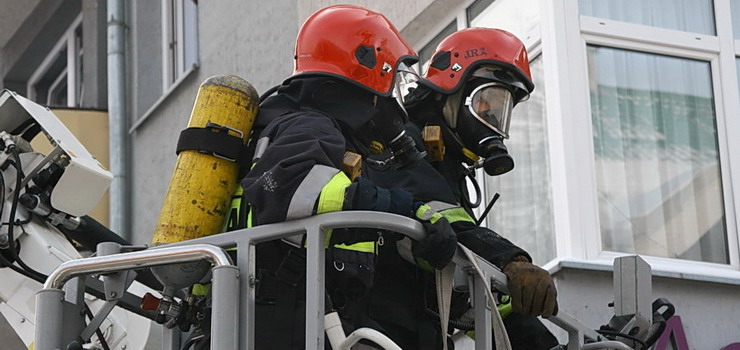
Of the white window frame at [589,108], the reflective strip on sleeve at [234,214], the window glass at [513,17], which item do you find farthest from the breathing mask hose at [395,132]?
the window glass at [513,17]

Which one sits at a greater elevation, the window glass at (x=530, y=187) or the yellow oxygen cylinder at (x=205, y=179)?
the window glass at (x=530, y=187)

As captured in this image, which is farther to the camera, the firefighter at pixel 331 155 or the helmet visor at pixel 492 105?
the helmet visor at pixel 492 105

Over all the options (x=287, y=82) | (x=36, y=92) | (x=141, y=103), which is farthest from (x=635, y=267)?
(x=36, y=92)

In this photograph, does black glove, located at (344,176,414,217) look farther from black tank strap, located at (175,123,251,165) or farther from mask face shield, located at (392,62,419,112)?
mask face shield, located at (392,62,419,112)

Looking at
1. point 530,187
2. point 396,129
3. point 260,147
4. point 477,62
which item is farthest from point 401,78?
point 530,187

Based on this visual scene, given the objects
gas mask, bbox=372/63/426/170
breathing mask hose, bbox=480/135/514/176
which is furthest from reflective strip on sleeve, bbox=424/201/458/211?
breathing mask hose, bbox=480/135/514/176

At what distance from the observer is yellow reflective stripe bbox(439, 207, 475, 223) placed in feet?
17.4

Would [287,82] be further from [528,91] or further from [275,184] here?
[528,91]

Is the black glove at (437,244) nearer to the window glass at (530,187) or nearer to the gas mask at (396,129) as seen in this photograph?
the gas mask at (396,129)

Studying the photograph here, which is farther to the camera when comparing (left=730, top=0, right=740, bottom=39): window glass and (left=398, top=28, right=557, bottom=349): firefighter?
(left=730, top=0, right=740, bottom=39): window glass

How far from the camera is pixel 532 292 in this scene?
4.89m

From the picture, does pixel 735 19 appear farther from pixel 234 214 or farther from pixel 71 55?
pixel 71 55

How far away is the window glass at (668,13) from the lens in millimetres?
7871

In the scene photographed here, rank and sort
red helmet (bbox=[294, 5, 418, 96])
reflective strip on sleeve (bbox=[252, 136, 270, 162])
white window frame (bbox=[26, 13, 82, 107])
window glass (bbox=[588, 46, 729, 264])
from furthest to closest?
white window frame (bbox=[26, 13, 82, 107])
window glass (bbox=[588, 46, 729, 264])
red helmet (bbox=[294, 5, 418, 96])
reflective strip on sleeve (bbox=[252, 136, 270, 162])
